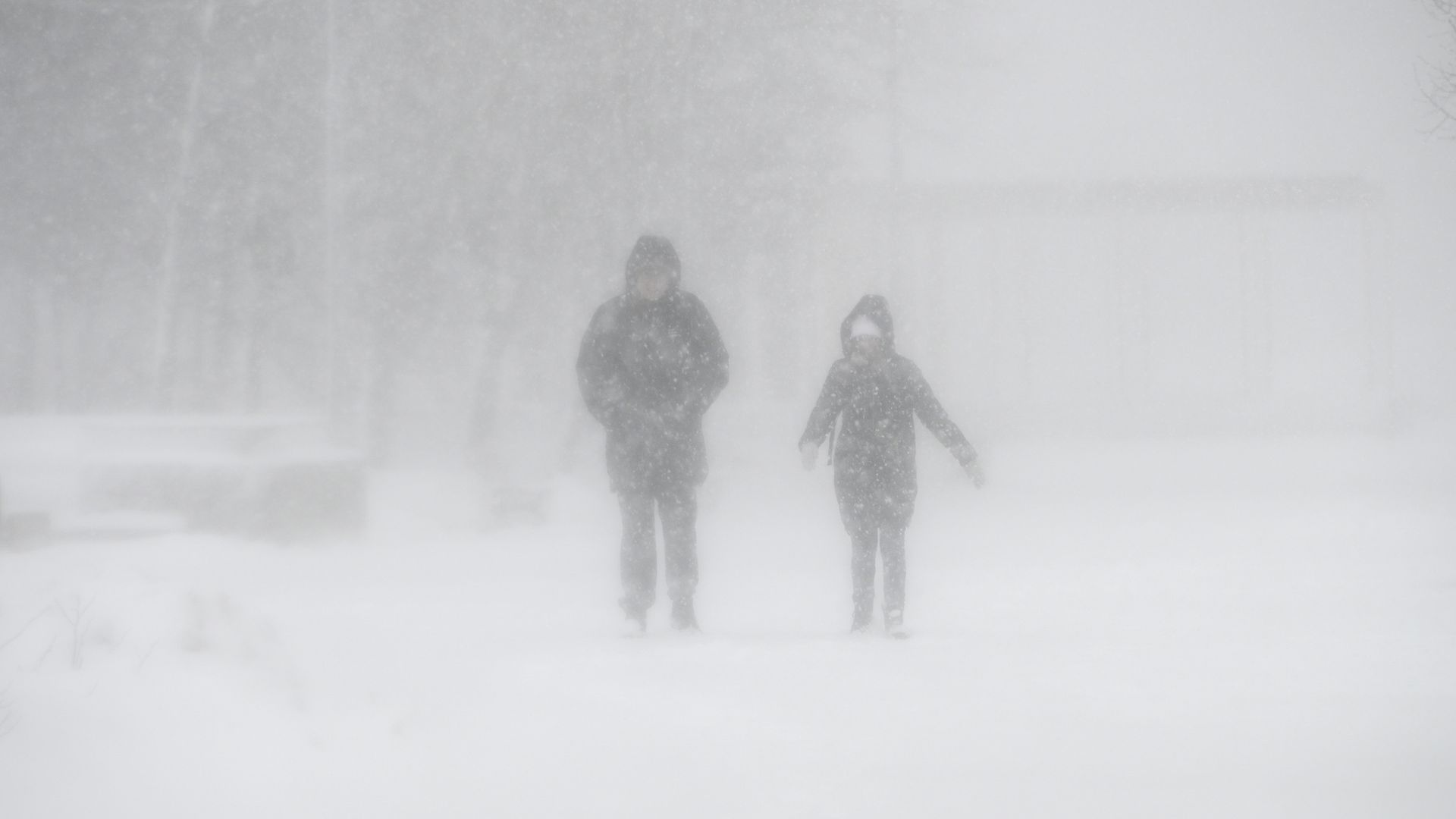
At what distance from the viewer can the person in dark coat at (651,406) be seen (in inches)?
242

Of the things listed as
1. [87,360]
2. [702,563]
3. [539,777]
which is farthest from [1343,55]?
[539,777]

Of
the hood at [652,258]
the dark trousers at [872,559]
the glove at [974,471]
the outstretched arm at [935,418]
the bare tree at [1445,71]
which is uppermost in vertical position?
the bare tree at [1445,71]

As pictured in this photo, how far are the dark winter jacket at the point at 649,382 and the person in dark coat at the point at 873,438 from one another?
0.54m

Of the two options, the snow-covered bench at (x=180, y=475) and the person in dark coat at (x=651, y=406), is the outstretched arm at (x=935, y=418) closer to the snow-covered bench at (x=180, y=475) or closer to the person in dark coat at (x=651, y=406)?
the person in dark coat at (x=651, y=406)

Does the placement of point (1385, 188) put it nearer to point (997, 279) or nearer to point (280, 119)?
point (997, 279)

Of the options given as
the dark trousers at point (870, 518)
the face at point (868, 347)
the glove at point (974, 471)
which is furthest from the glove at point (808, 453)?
the glove at point (974, 471)

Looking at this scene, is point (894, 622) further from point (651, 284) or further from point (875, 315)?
point (651, 284)

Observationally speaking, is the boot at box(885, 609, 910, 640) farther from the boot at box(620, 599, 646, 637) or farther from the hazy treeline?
the hazy treeline

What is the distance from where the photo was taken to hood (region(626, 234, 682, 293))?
6.12 meters

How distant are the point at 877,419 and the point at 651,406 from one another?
3.46 feet

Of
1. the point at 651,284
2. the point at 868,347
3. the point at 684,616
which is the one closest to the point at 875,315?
the point at 868,347

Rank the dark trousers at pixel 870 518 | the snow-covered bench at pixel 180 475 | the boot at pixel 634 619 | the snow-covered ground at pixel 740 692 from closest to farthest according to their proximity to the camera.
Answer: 1. the snow-covered ground at pixel 740 692
2. the boot at pixel 634 619
3. the dark trousers at pixel 870 518
4. the snow-covered bench at pixel 180 475

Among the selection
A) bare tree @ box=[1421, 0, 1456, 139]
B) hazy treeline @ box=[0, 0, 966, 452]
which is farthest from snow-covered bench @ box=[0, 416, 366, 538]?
bare tree @ box=[1421, 0, 1456, 139]

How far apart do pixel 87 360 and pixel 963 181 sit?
1740cm
